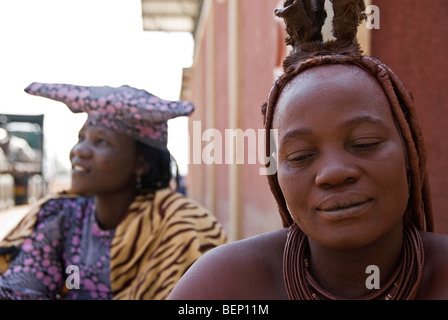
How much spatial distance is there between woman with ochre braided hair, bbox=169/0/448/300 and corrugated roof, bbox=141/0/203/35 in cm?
1194

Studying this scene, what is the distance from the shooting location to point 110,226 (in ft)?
8.58

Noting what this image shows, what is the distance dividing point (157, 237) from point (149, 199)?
0.84 feet

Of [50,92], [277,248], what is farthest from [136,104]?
[277,248]

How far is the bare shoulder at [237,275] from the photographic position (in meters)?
1.16

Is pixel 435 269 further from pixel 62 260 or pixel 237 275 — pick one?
pixel 62 260

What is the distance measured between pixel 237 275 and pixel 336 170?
37cm

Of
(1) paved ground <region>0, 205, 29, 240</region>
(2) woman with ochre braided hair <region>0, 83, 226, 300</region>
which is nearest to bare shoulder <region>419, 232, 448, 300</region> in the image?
(2) woman with ochre braided hair <region>0, 83, 226, 300</region>

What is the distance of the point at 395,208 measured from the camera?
3.49ft

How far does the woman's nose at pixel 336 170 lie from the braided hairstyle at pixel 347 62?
0.19 metres

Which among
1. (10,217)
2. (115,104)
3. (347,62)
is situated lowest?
(10,217)

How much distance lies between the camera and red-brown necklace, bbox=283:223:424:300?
1.06 meters

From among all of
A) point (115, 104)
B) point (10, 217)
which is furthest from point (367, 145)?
point (10, 217)
